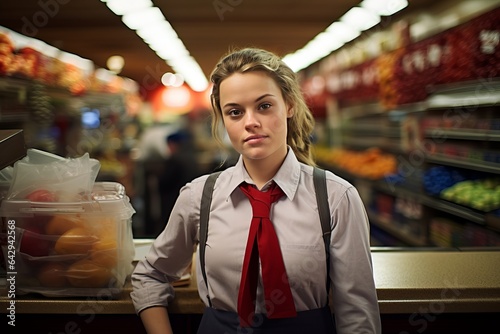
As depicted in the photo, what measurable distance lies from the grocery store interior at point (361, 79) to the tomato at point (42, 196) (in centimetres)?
17

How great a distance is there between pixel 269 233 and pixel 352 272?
0.91 ft

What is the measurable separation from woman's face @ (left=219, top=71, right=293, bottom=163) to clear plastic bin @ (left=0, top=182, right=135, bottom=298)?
61 centimetres

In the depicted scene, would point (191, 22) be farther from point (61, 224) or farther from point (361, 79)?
point (361, 79)

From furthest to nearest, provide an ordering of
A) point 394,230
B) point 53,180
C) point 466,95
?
1. point 394,230
2. point 466,95
3. point 53,180

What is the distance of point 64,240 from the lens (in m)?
1.79

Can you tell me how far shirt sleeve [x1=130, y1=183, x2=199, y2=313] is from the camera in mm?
1691

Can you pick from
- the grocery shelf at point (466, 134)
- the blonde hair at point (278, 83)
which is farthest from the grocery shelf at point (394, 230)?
the blonde hair at point (278, 83)

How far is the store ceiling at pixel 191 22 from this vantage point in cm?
362

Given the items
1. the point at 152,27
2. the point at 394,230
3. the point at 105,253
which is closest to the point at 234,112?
the point at 105,253

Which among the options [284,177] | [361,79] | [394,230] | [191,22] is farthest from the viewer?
[361,79]

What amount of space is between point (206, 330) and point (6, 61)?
8.18 ft

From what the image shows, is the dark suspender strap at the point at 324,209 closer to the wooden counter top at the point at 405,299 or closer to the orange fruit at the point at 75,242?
the wooden counter top at the point at 405,299

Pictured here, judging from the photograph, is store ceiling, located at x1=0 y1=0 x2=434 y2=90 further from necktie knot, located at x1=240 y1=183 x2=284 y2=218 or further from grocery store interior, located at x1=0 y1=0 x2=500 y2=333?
necktie knot, located at x1=240 y1=183 x2=284 y2=218

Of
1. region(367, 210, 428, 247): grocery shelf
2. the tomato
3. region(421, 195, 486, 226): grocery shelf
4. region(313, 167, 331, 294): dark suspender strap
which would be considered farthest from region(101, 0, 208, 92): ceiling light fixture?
region(367, 210, 428, 247): grocery shelf
